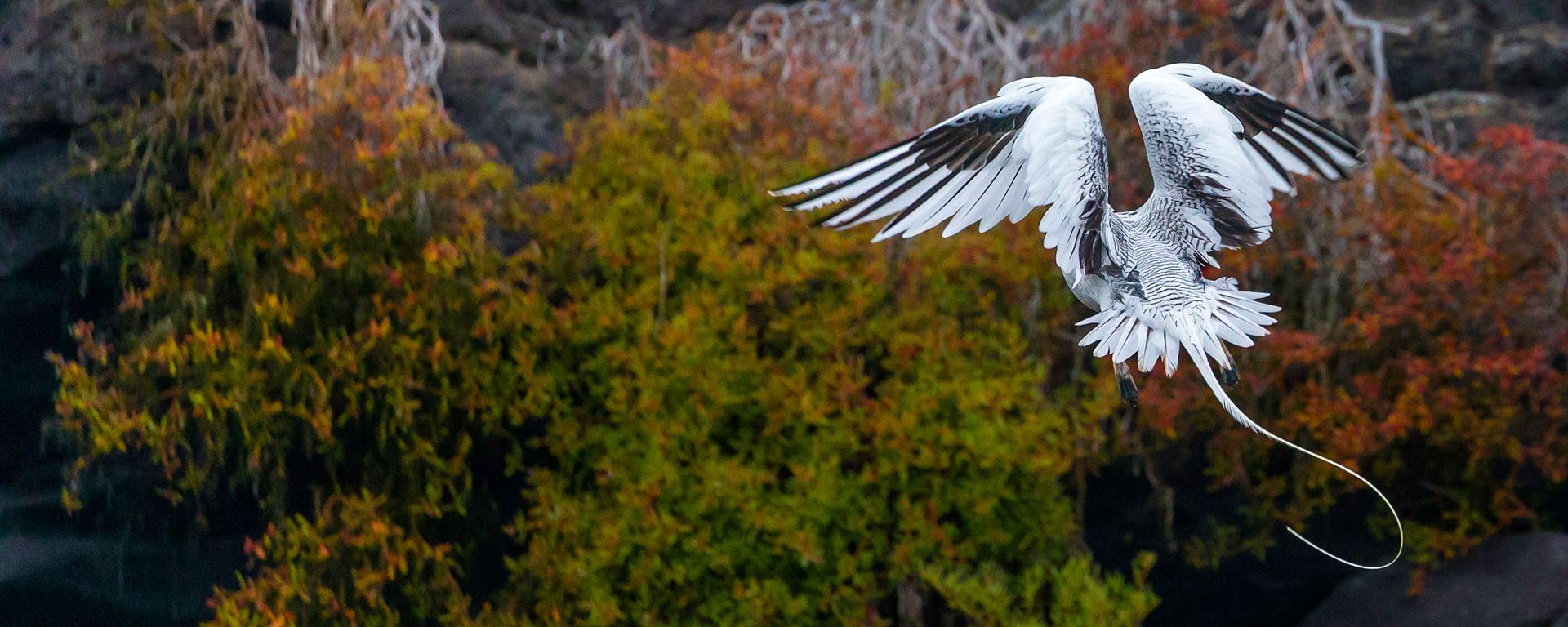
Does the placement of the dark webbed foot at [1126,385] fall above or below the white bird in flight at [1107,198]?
below

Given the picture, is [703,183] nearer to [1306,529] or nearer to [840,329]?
[840,329]

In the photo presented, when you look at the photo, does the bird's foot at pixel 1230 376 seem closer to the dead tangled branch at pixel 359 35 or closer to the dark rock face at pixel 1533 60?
the dead tangled branch at pixel 359 35

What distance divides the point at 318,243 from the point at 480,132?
1.27 meters

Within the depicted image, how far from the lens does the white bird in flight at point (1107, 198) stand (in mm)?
2273

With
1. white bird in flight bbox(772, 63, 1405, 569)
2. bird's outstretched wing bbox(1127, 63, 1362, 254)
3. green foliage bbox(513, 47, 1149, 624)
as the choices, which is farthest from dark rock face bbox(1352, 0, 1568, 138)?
white bird in flight bbox(772, 63, 1405, 569)

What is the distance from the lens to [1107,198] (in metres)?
2.30

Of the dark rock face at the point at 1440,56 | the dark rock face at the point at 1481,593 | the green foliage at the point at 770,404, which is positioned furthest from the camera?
the dark rock face at the point at 1440,56

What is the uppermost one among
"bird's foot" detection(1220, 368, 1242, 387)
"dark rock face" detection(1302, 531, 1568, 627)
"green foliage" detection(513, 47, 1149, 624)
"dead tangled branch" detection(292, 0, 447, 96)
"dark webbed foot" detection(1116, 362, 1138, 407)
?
"dead tangled branch" detection(292, 0, 447, 96)

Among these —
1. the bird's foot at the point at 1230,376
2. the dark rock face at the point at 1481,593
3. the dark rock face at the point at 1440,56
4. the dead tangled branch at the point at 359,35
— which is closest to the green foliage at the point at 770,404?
the dead tangled branch at the point at 359,35

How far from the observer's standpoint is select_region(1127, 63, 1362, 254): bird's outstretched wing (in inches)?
99.0

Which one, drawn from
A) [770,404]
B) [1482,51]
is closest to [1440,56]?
[1482,51]

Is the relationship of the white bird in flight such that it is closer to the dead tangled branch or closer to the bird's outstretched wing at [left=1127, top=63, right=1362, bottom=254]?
the bird's outstretched wing at [left=1127, top=63, right=1362, bottom=254]

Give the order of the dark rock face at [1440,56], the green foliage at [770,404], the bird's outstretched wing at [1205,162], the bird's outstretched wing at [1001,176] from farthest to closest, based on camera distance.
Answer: the dark rock face at [1440,56] < the green foliage at [770,404] < the bird's outstretched wing at [1205,162] < the bird's outstretched wing at [1001,176]

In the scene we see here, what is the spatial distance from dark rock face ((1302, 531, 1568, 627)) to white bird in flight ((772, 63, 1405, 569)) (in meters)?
2.20
